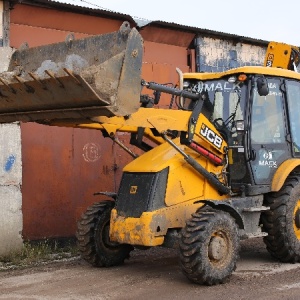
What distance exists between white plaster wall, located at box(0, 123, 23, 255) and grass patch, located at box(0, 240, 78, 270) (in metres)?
0.14

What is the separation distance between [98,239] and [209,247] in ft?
6.02

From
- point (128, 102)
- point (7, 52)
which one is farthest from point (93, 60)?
point (7, 52)

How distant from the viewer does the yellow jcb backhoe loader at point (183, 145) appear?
6.73m

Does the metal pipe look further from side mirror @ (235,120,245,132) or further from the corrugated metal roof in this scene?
the corrugated metal roof

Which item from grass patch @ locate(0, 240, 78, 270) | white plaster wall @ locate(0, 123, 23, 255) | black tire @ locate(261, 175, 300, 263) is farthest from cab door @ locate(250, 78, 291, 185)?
white plaster wall @ locate(0, 123, 23, 255)

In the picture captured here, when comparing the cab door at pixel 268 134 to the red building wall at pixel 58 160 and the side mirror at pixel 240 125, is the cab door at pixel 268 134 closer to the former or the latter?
the side mirror at pixel 240 125

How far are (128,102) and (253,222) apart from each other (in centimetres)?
285

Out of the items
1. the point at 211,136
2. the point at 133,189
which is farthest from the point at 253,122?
the point at 133,189

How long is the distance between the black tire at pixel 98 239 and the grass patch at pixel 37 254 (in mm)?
1332

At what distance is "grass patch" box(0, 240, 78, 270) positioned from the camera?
31.3ft

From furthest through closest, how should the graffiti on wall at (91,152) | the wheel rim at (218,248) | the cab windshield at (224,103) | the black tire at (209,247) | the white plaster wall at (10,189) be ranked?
the graffiti on wall at (91,152), the white plaster wall at (10,189), the cab windshield at (224,103), the wheel rim at (218,248), the black tire at (209,247)

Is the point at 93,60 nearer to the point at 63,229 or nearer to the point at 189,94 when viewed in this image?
the point at 189,94

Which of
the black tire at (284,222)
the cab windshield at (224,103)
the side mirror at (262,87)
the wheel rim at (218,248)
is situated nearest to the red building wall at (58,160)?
the cab windshield at (224,103)

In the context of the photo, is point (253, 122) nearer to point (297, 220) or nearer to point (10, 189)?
point (297, 220)
